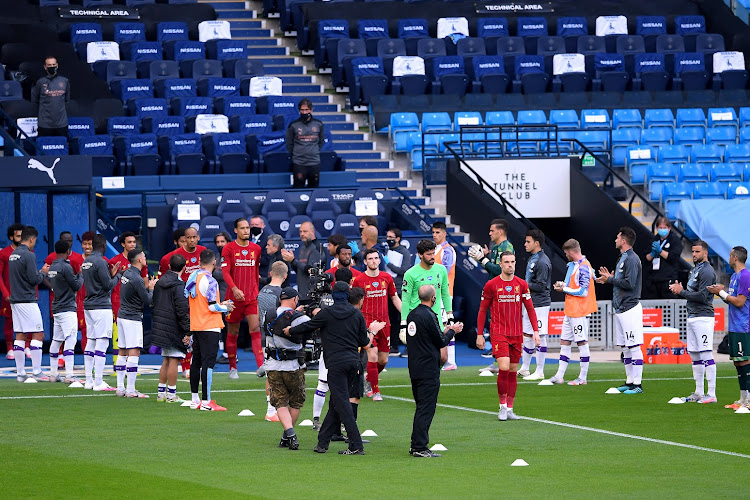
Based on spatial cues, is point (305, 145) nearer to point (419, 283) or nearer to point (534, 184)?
point (534, 184)

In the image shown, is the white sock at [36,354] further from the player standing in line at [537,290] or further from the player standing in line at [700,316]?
the player standing in line at [700,316]

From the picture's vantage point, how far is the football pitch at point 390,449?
34.6ft

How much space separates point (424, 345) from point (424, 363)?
0.18 meters

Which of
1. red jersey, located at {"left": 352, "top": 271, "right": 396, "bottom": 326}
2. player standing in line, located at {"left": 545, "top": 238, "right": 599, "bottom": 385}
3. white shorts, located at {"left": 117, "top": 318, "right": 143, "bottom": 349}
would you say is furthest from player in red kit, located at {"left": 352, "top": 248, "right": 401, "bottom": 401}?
player standing in line, located at {"left": 545, "top": 238, "right": 599, "bottom": 385}

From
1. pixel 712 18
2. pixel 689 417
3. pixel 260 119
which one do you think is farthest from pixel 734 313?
pixel 712 18

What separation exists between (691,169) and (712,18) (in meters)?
8.80

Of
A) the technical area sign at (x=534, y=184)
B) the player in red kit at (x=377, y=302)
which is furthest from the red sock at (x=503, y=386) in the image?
the technical area sign at (x=534, y=184)

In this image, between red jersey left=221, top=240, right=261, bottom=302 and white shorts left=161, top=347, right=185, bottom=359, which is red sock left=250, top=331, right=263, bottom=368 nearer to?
red jersey left=221, top=240, right=261, bottom=302

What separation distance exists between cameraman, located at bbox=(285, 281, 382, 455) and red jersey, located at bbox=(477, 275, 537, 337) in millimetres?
2661

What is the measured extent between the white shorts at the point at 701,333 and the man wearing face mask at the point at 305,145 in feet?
39.4

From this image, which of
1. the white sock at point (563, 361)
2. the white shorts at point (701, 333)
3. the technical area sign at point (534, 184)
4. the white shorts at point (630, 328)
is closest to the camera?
the white shorts at point (701, 333)

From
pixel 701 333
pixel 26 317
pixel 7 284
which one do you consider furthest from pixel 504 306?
pixel 7 284

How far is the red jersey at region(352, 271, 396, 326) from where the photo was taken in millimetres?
16391

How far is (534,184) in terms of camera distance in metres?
28.1
